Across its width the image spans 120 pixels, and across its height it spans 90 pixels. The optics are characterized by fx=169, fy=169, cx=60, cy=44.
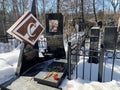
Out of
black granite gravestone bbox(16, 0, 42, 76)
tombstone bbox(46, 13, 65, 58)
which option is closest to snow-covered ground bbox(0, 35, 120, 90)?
black granite gravestone bbox(16, 0, 42, 76)

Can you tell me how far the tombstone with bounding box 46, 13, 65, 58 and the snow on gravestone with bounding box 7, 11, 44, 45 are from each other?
1134mm

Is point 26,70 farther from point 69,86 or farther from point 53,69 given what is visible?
point 69,86

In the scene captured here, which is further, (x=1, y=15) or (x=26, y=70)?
(x=1, y=15)

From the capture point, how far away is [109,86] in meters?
3.97

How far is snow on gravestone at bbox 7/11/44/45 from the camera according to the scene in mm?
4244

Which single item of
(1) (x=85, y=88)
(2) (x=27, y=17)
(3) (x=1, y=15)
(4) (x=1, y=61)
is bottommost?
(1) (x=85, y=88)

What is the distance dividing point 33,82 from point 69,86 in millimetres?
940

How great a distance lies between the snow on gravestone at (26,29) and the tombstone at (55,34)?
1.13 metres

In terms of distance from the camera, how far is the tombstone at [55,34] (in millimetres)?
6078

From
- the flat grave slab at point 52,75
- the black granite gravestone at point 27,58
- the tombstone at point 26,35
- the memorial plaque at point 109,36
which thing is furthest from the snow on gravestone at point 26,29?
the memorial plaque at point 109,36

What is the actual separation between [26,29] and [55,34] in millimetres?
1756

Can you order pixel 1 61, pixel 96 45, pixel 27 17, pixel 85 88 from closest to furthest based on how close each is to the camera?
pixel 85 88
pixel 27 17
pixel 1 61
pixel 96 45

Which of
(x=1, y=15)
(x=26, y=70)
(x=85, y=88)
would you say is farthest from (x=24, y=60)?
(x=1, y=15)

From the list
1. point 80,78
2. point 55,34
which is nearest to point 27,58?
point 55,34
